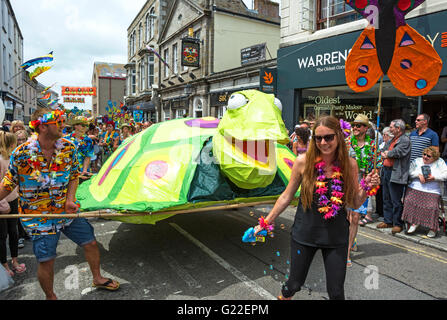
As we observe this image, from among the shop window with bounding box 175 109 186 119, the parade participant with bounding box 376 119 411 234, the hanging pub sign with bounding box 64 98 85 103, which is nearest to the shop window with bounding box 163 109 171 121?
the shop window with bounding box 175 109 186 119

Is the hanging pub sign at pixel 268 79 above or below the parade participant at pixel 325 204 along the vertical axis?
above

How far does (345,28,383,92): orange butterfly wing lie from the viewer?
12.7 feet

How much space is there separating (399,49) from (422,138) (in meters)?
2.73

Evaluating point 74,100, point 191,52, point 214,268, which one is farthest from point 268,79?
point 74,100

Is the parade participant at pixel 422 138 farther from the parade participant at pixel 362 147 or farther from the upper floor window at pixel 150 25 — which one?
the upper floor window at pixel 150 25

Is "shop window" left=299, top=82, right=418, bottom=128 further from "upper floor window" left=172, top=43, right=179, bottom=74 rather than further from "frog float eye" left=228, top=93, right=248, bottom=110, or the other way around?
"upper floor window" left=172, top=43, right=179, bottom=74

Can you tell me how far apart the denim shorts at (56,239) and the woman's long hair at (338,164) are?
2.17m

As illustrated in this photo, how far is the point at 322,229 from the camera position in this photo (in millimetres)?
2408

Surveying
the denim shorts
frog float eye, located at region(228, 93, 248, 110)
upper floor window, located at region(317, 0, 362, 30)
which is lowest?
the denim shorts

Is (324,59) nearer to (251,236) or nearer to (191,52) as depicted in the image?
(251,236)

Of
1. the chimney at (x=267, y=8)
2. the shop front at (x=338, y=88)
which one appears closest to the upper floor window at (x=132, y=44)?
the chimney at (x=267, y=8)

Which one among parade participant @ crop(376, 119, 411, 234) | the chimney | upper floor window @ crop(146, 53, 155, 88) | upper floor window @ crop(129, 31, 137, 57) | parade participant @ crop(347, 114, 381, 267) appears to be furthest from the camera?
upper floor window @ crop(129, 31, 137, 57)

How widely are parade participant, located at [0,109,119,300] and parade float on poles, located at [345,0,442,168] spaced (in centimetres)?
350

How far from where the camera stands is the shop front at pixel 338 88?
770cm
